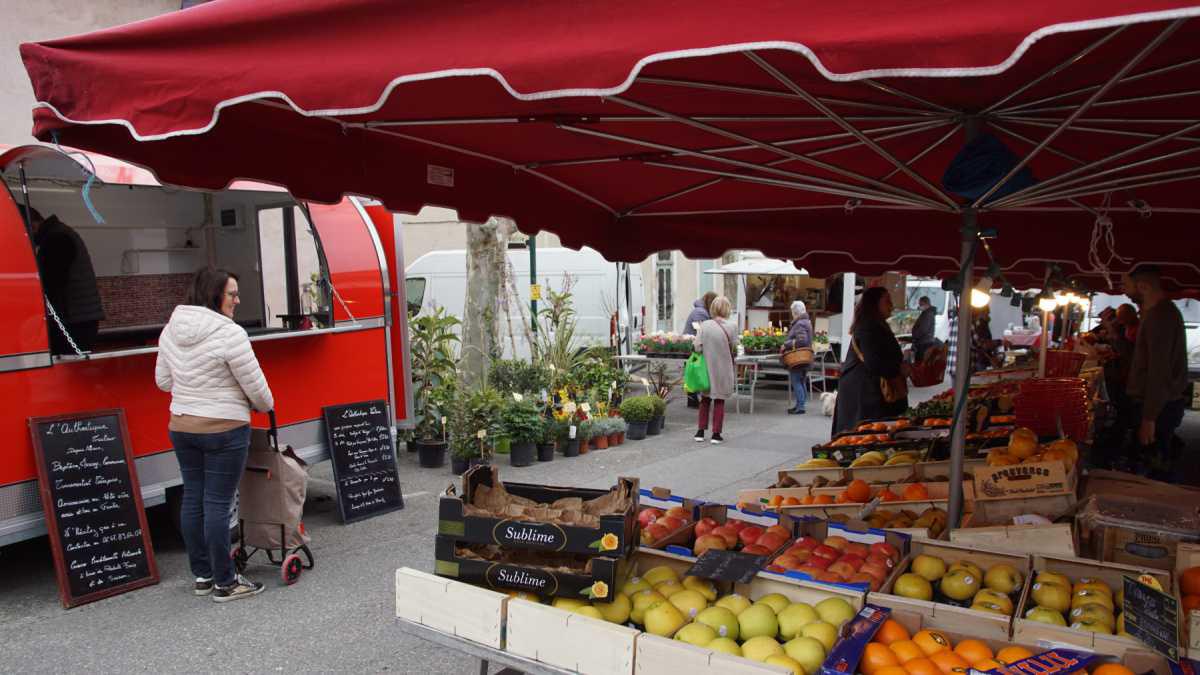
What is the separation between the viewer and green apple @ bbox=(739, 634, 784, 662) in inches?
90.6

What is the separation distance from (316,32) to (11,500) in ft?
15.1

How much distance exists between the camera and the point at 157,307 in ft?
28.4

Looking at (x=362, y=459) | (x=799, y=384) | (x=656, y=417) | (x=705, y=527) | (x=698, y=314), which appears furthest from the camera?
(x=698, y=314)

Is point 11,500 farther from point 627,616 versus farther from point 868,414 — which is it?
point 868,414

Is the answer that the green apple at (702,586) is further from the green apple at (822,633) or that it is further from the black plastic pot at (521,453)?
the black plastic pot at (521,453)

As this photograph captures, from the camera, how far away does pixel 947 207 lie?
328 centimetres

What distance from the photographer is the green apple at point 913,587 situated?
264 centimetres

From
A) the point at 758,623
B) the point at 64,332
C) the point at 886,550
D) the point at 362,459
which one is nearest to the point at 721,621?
the point at 758,623

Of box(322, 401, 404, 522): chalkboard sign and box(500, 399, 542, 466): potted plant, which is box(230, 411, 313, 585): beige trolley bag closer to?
box(322, 401, 404, 522): chalkboard sign

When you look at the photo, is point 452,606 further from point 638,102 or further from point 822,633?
point 638,102

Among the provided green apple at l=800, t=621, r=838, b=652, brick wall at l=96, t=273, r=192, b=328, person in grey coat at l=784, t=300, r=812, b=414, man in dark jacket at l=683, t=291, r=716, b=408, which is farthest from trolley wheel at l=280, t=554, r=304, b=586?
person in grey coat at l=784, t=300, r=812, b=414

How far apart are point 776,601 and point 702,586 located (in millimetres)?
264

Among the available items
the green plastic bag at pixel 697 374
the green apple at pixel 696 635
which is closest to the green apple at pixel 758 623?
the green apple at pixel 696 635

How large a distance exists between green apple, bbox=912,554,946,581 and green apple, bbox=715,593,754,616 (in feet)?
2.10
